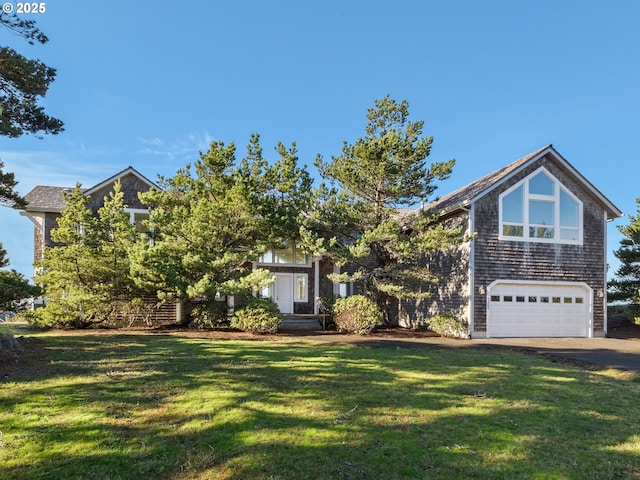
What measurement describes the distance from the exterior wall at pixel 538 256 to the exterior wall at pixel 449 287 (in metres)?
0.43

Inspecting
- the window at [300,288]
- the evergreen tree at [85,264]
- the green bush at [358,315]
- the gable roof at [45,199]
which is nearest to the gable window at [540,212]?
the green bush at [358,315]

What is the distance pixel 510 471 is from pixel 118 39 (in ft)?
48.1

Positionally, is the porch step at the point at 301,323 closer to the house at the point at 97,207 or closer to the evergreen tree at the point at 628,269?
the house at the point at 97,207

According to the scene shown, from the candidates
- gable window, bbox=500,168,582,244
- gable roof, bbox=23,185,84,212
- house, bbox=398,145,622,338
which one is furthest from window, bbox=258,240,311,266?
gable roof, bbox=23,185,84,212

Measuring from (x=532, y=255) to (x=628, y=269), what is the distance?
7.32m

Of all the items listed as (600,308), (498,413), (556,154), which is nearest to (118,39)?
(498,413)

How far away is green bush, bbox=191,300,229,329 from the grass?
665cm

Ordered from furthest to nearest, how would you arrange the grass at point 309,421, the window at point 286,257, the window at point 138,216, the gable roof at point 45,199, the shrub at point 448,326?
1. the window at point 286,257
2. the window at point 138,216
3. the gable roof at point 45,199
4. the shrub at point 448,326
5. the grass at point 309,421

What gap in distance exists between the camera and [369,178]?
15.7m

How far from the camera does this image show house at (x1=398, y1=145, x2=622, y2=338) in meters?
15.3

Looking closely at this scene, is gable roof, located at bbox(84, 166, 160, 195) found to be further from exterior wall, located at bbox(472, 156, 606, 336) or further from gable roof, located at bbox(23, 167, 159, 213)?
exterior wall, located at bbox(472, 156, 606, 336)

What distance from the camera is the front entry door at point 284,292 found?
19.6 meters

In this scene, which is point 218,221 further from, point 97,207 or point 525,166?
point 525,166

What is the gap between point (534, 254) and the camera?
618 inches
